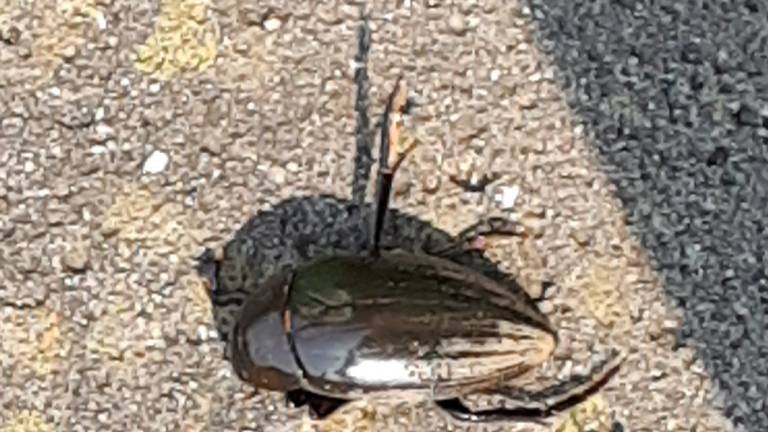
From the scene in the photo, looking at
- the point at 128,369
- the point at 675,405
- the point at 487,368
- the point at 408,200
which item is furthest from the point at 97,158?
the point at 675,405

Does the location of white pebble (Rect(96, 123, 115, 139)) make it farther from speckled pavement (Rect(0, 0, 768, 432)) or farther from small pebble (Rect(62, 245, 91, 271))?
small pebble (Rect(62, 245, 91, 271))

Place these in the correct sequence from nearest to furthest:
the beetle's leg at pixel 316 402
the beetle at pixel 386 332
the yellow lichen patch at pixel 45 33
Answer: the beetle at pixel 386 332 < the beetle's leg at pixel 316 402 < the yellow lichen patch at pixel 45 33

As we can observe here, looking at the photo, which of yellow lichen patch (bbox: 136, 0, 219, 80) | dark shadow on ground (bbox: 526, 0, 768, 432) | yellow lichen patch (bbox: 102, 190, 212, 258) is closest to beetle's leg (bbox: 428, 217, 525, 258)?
dark shadow on ground (bbox: 526, 0, 768, 432)

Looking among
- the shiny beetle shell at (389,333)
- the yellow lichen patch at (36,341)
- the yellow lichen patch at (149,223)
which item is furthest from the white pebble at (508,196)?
the yellow lichen patch at (36,341)

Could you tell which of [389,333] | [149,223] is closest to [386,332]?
[389,333]

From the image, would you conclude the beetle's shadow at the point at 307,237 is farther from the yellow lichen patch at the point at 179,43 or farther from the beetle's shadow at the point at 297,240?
the yellow lichen patch at the point at 179,43

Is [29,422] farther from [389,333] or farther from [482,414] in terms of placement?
[482,414]
